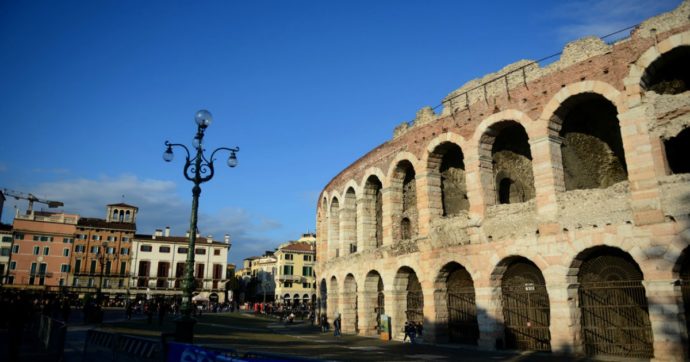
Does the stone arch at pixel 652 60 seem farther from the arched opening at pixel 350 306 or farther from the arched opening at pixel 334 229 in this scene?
the arched opening at pixel 334 229

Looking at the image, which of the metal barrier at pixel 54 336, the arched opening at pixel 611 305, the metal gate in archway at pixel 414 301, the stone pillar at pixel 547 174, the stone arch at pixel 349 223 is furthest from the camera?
the stone arch at pixel 349 223

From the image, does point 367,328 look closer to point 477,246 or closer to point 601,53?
point 477,246

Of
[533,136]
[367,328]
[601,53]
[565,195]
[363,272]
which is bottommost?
[367,328]

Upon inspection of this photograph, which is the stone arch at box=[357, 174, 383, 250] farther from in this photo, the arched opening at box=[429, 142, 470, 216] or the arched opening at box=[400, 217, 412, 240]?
the arched opening at box=[429, 142, 470, 216]

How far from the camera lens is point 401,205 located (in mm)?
23703

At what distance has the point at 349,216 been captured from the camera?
28.9 metres

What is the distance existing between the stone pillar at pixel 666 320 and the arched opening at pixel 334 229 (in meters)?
20.0

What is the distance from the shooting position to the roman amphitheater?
13.4 metres

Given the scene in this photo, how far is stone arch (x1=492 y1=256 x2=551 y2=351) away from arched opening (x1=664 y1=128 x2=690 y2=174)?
602 centimetres

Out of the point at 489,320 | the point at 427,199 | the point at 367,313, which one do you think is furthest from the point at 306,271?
the point at 489,320

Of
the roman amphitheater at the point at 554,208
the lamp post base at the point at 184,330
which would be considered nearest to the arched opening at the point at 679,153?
the roman amphitheater at the point at 554,208

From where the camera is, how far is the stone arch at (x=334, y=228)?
30688 mm

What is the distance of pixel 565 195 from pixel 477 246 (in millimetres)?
3928

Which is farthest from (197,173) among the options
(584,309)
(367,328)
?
(367,328)
